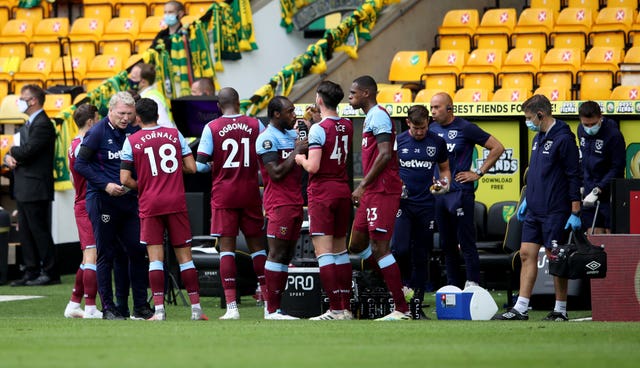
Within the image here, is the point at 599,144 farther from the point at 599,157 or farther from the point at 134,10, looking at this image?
the point at 134,10

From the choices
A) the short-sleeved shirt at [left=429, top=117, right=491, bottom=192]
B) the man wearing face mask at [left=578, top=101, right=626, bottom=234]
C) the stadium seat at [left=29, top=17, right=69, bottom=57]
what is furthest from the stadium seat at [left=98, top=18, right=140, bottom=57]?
the man wearing face mask at [left=578, top=101, right=626, bottom=234]

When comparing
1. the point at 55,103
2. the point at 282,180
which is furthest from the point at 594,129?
the point at 55,103

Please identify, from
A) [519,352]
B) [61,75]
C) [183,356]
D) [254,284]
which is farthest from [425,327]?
[61,75]

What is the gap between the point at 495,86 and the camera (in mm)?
20719

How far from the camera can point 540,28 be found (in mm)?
21406

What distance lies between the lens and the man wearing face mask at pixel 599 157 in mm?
15344

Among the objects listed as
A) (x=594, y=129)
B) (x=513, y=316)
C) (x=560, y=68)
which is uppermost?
(x=560, y=68)

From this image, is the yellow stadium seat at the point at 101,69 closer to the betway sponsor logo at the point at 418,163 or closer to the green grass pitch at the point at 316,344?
the betway sponsor logo at the point at 418,163

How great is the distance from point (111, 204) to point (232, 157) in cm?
121

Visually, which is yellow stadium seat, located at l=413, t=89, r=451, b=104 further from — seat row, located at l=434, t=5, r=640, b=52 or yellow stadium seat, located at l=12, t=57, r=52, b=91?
yellow stadium seat, located at l=12, t=57, r=52, b=91

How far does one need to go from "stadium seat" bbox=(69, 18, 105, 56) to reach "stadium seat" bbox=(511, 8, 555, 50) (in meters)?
7.13

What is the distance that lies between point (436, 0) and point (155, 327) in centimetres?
1257

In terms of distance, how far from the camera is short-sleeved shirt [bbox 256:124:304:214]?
508 inches

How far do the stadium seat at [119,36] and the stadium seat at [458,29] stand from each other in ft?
17.1
